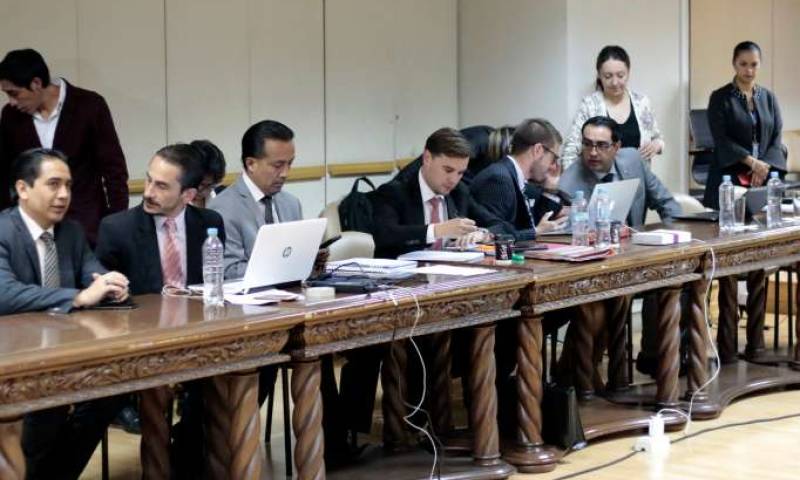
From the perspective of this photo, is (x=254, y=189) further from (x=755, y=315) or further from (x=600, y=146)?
(x=755, y=315)

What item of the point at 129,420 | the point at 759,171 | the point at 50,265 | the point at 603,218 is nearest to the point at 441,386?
the point at 603,218

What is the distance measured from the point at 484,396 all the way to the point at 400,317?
56 centimetres

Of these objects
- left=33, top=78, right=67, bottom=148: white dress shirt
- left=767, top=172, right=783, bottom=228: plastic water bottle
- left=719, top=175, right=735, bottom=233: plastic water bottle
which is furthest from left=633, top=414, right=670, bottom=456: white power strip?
left=33, top=78, right=67, bottom=148: white dress shirt

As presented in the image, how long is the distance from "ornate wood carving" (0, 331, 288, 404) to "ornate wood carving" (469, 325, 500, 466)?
916 mm

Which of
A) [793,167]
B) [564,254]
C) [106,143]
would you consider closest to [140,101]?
[106,143]

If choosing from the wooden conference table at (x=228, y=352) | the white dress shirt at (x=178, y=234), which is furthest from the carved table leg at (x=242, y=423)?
the white dress shirt at (x=178, y=234)

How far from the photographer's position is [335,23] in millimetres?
7688

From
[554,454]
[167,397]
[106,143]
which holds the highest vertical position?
[106,143]

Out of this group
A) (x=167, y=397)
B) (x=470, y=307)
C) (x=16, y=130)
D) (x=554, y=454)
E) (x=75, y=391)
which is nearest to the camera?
(x=75, y=391)

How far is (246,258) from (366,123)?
3.15 m

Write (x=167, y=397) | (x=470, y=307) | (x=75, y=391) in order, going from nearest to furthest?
1. (x=75, y=391)
2. (x=167, y=397)
3. (x=470, y=307)

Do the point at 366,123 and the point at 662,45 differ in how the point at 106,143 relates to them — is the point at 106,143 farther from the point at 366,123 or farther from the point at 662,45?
the point at 662,45

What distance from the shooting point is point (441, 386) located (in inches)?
198

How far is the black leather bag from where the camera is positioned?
4828mm
